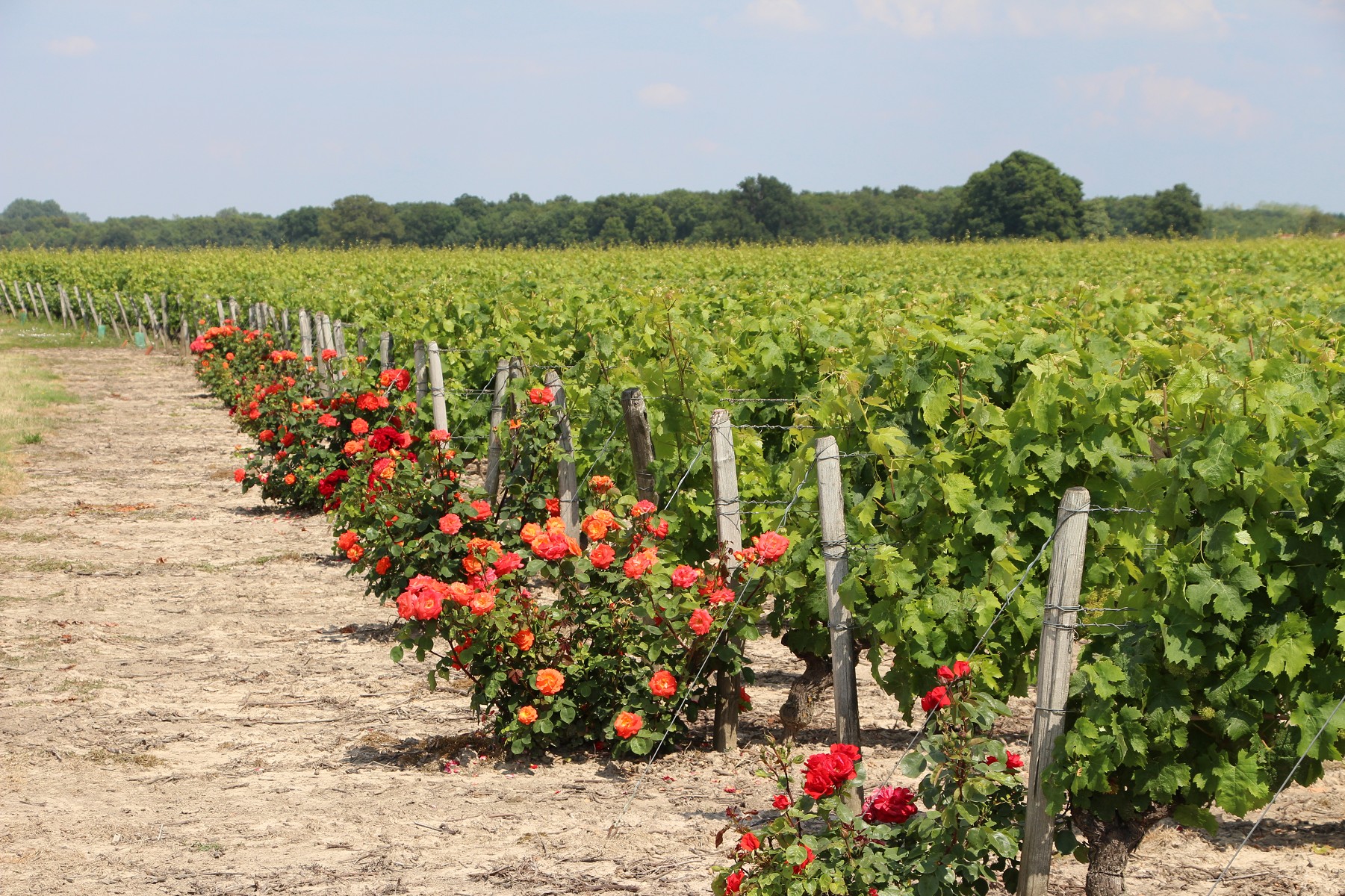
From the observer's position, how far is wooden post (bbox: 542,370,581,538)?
22.5ft

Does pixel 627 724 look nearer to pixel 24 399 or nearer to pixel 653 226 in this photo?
pixel 24 399

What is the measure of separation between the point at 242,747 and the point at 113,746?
590 millimetres

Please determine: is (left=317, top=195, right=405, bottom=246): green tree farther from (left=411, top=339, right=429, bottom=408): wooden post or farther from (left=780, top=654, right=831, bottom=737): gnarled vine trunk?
(left=780, top=654, right=831, bottom=737): gnarled vine trunk

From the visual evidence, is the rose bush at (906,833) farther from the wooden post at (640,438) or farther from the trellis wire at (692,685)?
the wooden post at (640,438)

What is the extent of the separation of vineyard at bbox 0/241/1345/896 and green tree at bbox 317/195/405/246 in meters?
66.4

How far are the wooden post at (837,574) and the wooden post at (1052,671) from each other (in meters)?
0.89

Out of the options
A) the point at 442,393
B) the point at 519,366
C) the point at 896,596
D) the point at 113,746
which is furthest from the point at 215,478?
the point at 896,596

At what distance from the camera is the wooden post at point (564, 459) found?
22.5 ft

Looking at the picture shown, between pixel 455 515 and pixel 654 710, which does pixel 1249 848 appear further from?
pixel 455 515

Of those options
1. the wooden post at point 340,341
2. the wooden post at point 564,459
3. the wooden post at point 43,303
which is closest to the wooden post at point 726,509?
the wooden post at point 564,459

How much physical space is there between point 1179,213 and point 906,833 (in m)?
62.1

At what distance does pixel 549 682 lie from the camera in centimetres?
485

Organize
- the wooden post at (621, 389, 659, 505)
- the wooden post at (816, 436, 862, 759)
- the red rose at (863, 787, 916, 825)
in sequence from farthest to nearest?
the wooden post at (621, 389, 659, 505), the wooden post at (816, 436, 862, 759), the red rose at (863, 787, 916, 825)

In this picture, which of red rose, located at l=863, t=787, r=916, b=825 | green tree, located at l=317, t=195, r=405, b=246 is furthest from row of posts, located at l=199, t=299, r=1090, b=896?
green tree, located at l=317, t=195, r=405, b=246
